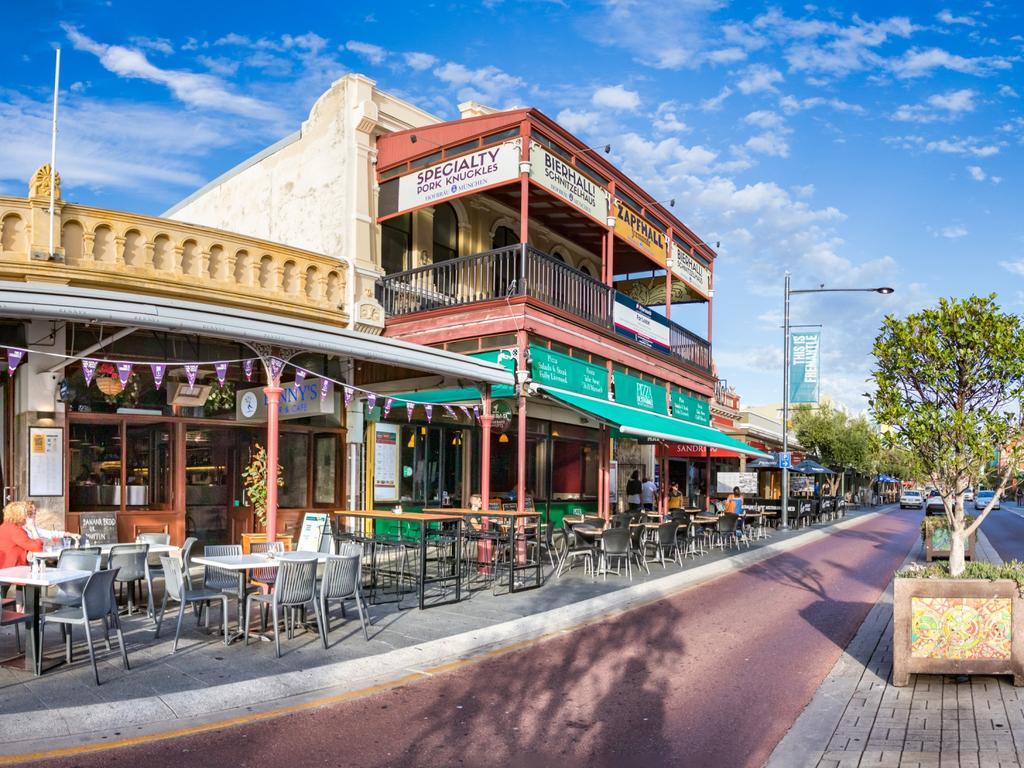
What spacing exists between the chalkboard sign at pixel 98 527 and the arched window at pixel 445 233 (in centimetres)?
894

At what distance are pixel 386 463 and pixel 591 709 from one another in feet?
33.8

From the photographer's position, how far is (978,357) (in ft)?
25.6

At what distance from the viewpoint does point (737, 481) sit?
27.6m

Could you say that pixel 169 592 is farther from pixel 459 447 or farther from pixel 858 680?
pixel 459 447

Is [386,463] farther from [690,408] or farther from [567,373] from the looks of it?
[690,408]

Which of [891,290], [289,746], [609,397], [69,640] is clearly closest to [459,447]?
[609,397]

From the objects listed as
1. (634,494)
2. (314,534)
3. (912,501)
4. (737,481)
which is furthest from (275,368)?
(912,501)

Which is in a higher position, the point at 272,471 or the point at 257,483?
the point at 272,471

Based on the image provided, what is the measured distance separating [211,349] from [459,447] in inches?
242

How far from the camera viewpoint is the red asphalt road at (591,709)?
5.34 m

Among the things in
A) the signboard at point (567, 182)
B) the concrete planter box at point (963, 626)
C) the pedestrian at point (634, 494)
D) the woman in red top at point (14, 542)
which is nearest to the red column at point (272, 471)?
the woman in red top at point (14, 542)

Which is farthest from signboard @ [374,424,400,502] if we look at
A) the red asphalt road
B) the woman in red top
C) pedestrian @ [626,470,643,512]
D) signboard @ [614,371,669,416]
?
pedestrian @ [626,470,643,512]

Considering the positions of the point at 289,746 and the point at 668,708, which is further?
the point at 668,708

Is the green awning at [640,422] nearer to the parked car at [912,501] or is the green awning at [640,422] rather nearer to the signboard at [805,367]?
the signboard at [805,367]
